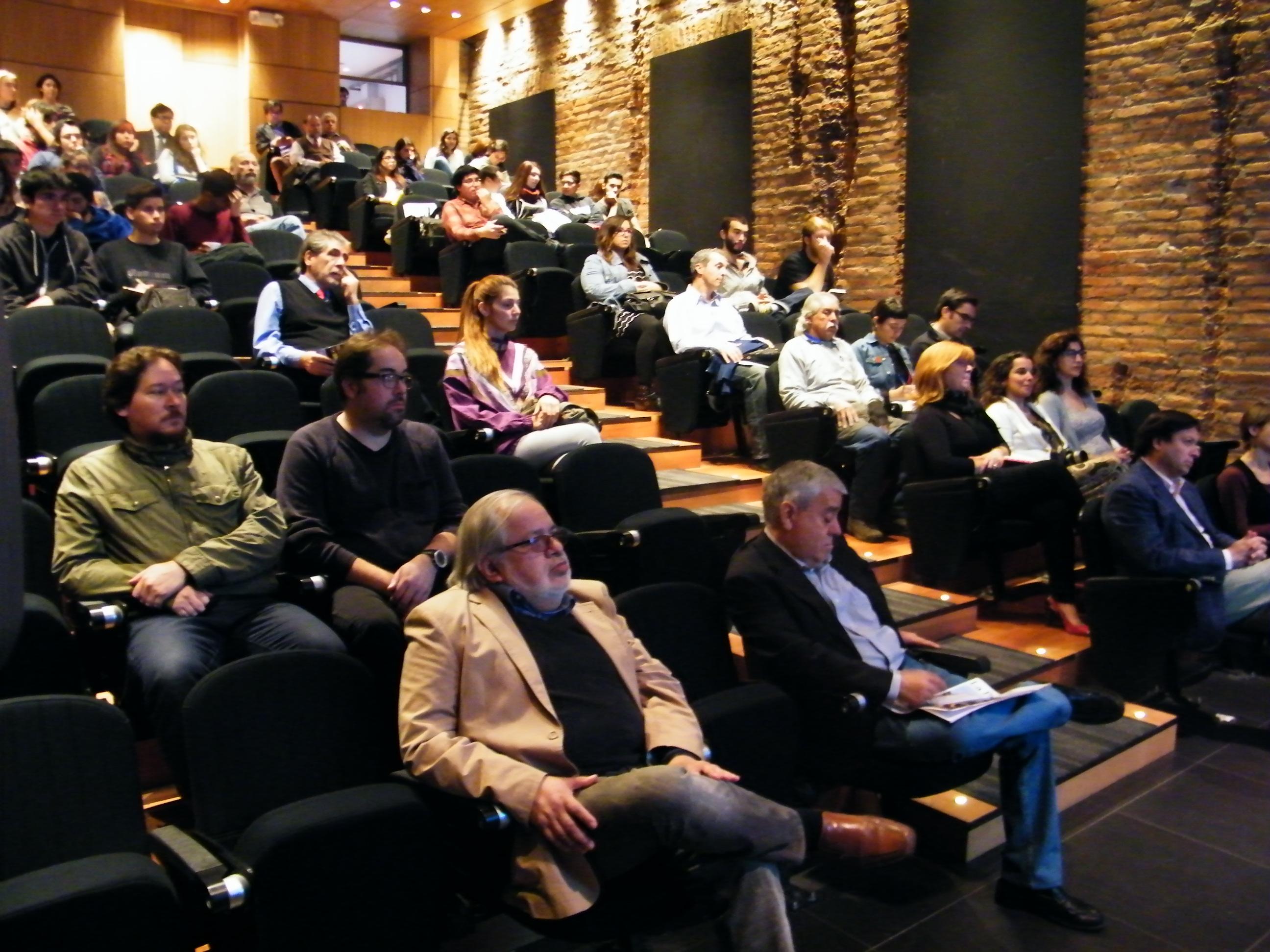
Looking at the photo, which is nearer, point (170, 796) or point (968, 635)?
point (170, 796)

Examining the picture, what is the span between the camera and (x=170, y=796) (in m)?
2.25

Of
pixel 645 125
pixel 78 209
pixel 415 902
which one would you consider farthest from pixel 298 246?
pixel 415 902

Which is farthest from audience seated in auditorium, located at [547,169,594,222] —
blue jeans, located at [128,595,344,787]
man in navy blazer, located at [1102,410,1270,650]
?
blue jeans, located at [128,595,344,787]

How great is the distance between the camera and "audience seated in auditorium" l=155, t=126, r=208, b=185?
790 cm

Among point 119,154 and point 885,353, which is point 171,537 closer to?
point 885,353

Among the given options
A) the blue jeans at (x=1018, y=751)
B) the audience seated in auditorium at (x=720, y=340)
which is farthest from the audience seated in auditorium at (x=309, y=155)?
the blue jeans at (x=1018, y=751)

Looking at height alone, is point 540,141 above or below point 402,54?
below

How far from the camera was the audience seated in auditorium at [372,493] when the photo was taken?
246 cm

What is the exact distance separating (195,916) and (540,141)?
1011cm

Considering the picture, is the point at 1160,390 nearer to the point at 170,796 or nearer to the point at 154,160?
the point at 170,796

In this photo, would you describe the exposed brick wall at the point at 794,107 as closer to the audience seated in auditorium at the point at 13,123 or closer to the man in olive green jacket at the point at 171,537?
the audience seated in auditorium at the point at 13,123

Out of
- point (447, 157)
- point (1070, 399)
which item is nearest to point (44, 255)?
point (1070, 399)

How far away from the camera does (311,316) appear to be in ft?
12.8

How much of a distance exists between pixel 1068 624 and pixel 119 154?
22.5 feet
